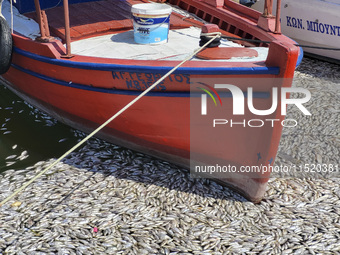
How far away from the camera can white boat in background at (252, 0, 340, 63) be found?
10.9 metres

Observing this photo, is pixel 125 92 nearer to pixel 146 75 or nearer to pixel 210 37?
pixel 146 75

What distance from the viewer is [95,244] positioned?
535 cm

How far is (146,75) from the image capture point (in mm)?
5898

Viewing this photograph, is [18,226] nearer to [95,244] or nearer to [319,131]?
[95,244]

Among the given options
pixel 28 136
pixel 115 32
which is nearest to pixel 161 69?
pixel 115 32

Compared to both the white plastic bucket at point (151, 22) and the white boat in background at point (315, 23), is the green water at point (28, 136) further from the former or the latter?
the white boat in background at point (315, 23)

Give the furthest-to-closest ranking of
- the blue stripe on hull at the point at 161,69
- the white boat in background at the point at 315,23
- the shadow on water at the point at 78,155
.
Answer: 1. the white boat in background at the point at 315,23
2. the shadow on water at the point at 78,155
3. the blue stripe on hull at the point at 161,69

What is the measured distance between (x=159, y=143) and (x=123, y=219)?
1460 millimetres

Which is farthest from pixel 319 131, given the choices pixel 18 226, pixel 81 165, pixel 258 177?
pixel 18 226

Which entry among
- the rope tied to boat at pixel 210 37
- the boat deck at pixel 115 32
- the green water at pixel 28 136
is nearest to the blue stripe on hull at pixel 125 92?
the boat deck at pixel 115 32

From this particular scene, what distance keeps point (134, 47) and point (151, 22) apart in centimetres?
53

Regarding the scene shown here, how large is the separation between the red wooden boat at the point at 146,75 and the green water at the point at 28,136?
0.26 meters

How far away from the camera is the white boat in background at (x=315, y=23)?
1092 centimetres

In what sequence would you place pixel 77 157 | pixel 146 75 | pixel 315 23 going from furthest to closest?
pixel 315 23 → pixel 77 157 → pixel 146 75
